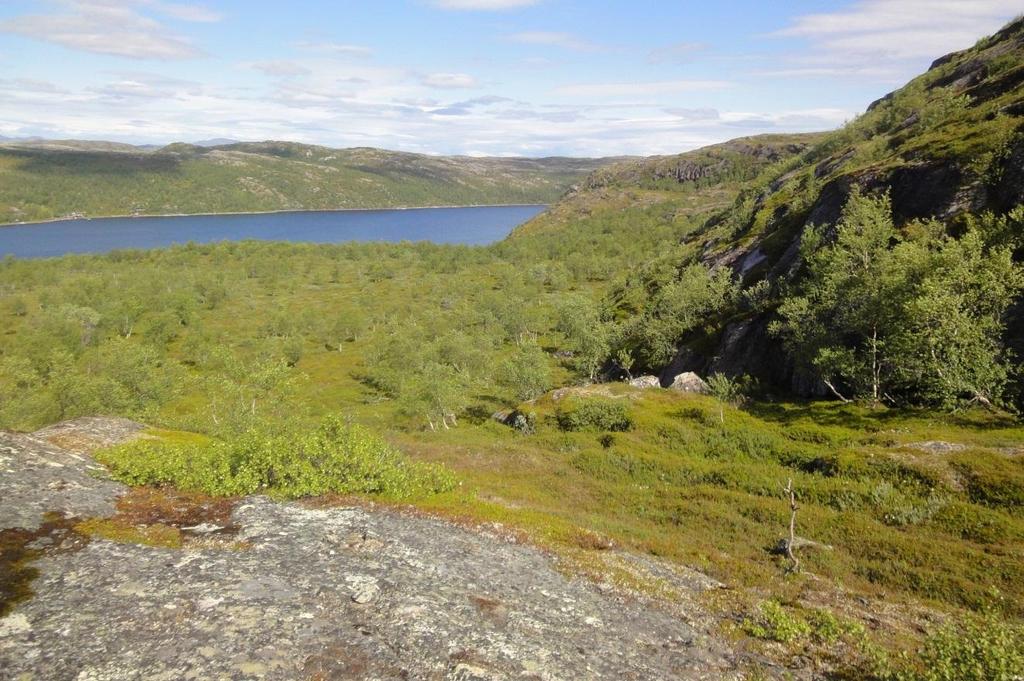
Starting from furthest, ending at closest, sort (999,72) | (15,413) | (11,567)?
(999,72) < (15,413) < (11,567)

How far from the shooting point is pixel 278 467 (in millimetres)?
23188

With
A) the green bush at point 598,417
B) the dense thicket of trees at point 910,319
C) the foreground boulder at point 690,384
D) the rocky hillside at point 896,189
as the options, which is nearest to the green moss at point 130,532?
the green bush at point 598,417

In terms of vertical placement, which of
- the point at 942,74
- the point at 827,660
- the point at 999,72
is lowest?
the point at 827,660

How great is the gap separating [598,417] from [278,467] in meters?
36.4

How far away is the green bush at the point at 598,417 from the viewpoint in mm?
52938

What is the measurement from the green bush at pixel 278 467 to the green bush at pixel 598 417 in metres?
29.9

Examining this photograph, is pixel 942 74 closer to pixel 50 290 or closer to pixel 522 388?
pixel 522 388

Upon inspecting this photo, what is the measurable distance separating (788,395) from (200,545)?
181 feet

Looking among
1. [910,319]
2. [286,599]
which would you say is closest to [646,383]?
[910,319]

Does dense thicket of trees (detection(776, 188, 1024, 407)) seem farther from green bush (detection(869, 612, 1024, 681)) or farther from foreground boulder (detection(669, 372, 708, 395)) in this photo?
green bush (detection(869, 612, 1024, 681))

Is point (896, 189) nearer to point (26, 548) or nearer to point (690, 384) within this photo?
point (690, 384)

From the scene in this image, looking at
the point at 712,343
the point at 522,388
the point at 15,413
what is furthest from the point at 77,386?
the point at 712,343

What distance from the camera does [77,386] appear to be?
234ft

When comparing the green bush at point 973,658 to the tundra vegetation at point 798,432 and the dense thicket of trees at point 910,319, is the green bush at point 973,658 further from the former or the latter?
the dense thicket of trees at point 910,319
